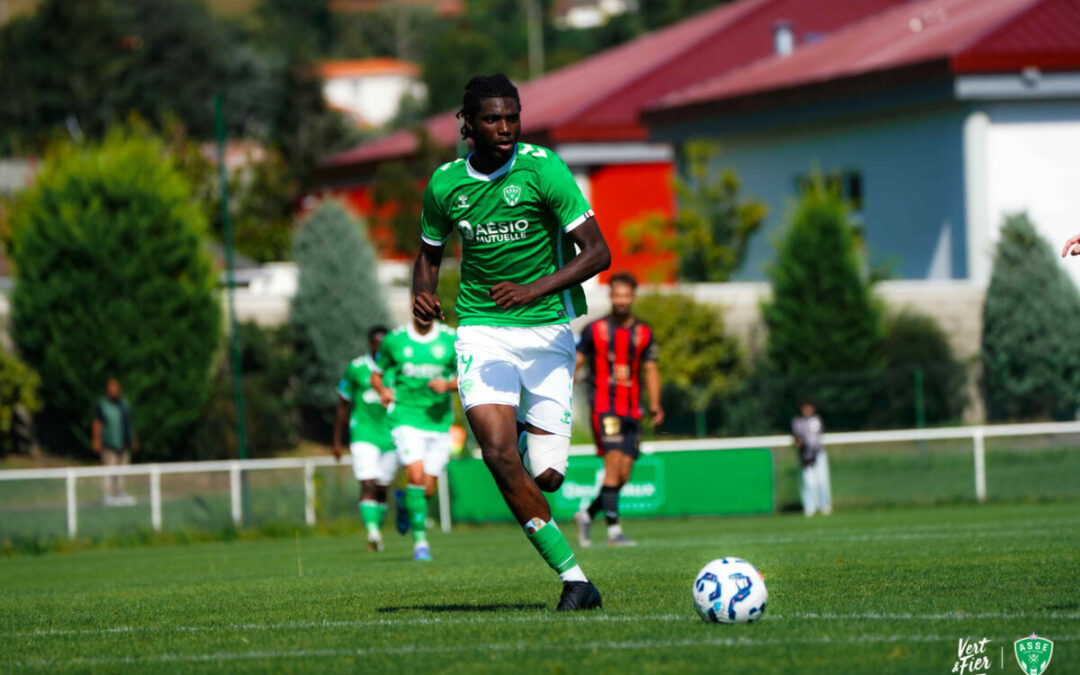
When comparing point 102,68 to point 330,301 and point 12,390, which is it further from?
point 12,390

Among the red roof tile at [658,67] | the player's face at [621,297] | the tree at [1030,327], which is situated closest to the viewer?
the player's face at [621,297]

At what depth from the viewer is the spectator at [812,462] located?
2384 cm

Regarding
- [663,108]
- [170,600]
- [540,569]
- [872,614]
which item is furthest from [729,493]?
[663,108]

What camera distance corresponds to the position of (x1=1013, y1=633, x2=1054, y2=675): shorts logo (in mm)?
5781

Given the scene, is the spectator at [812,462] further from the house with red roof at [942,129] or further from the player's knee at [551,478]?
the player's knee at [551,478]

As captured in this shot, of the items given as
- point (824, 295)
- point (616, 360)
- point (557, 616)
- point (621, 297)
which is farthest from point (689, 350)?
point (557, 616)

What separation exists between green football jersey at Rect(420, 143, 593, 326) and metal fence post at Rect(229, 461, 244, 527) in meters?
15.4

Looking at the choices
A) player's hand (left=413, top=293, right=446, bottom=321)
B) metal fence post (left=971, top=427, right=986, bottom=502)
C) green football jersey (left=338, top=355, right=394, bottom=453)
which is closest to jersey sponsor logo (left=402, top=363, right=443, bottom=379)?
green football jersey (left=338, top=355, right=394, bottom=453)

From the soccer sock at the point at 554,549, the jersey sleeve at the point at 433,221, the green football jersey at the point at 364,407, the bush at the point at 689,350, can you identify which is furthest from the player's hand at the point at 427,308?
the bush at the point at 689,350

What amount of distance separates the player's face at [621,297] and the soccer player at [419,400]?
63.8 inches

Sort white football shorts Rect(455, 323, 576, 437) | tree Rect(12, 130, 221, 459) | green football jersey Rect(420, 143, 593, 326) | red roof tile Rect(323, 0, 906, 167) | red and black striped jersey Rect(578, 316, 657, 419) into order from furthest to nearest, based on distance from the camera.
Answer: red roof tile Rect(323, 0, 906, 167) < tree Rect(12, 130, 221, 459) < red and black striped jersey Rect(578, 316, 657, 419) < white football shorts Rect(455, 323, 576, 437) < green football jersey Rect(420, 143, 593, 326)

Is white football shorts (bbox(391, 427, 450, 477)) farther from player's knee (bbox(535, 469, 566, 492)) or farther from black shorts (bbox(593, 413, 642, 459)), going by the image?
player's knee (bbox(535, 469, 566, 492))

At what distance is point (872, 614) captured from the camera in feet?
23.8

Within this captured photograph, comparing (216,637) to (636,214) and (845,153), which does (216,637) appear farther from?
(636,214)
